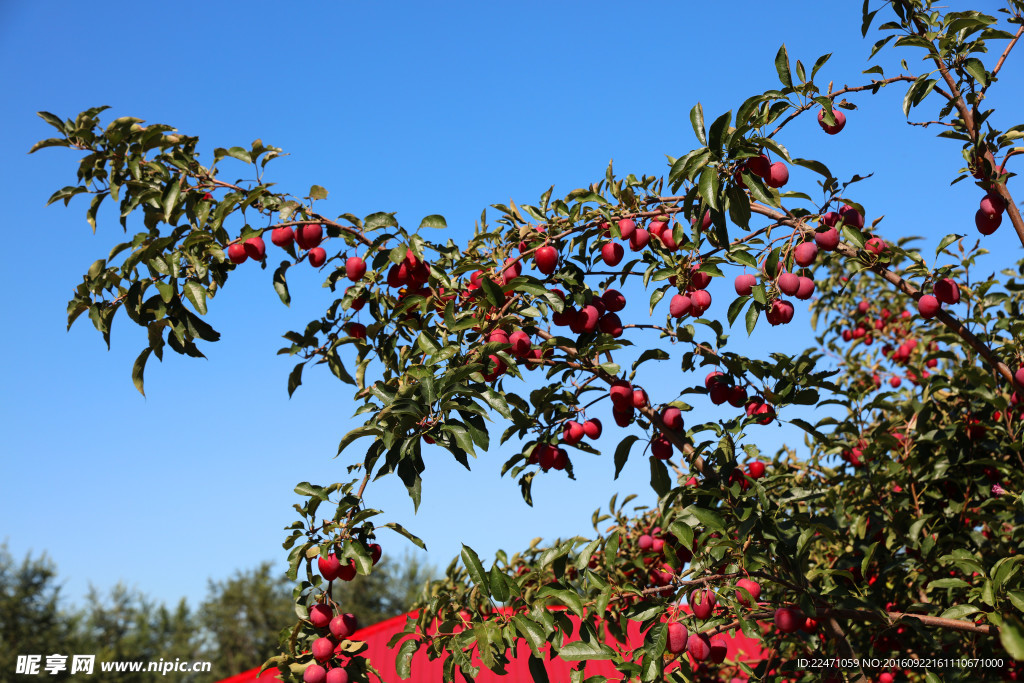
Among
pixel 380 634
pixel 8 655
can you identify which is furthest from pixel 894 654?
pixel 8 655

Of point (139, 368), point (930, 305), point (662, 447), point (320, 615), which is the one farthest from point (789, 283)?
point (139, 368)

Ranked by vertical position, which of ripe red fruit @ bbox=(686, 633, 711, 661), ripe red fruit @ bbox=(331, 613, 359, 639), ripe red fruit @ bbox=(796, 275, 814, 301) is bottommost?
ripe red fruit @ bbox=(686, 633, 711, 661)

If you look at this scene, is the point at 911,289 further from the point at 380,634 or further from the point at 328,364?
the point at 380,634

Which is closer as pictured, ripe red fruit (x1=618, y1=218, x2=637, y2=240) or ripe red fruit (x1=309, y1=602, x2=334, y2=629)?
ripe red fruit (x1=309, y1=602, x2=334, y2=629)

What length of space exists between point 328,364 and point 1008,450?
2.67m

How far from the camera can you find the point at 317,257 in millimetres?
2896

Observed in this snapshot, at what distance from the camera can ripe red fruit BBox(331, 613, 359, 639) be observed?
229 centimetres

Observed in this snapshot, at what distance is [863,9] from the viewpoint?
7.95ft

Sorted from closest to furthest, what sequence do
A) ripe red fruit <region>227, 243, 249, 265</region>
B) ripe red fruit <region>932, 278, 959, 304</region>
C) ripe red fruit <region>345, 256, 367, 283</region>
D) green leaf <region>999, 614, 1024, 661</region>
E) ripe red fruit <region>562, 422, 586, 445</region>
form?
1. green leaf <region>999, 614, 1024, 661</region>
2. ripe red fruit <region>932, 278, 959, 304</region>
3. ripe red fruit <region>562, 422, 586, 445</region>
4. ripe red fruit <region>227, 243, 249, 265</region>
5. ripe red fruit <region>345, 256, 367, 283</region>

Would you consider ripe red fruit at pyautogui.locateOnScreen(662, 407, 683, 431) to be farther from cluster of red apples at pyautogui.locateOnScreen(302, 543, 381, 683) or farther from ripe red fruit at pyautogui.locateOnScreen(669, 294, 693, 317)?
cluster of red apples at pyautogui.locateOnScreen(302, 543, 381, 683)

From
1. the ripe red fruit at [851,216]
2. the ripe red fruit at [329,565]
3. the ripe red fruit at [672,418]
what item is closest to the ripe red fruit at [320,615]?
the ripe red fruit at [329,565]

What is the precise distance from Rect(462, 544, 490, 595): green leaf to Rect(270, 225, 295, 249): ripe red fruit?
1.31 meters

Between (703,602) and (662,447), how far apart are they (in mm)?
564

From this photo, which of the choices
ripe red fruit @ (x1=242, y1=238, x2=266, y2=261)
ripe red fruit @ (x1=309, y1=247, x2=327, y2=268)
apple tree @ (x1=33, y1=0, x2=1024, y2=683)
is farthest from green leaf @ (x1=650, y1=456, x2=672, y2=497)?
ripe red fruit @ (x1=242, y1=238, x2=266, y2=261)
